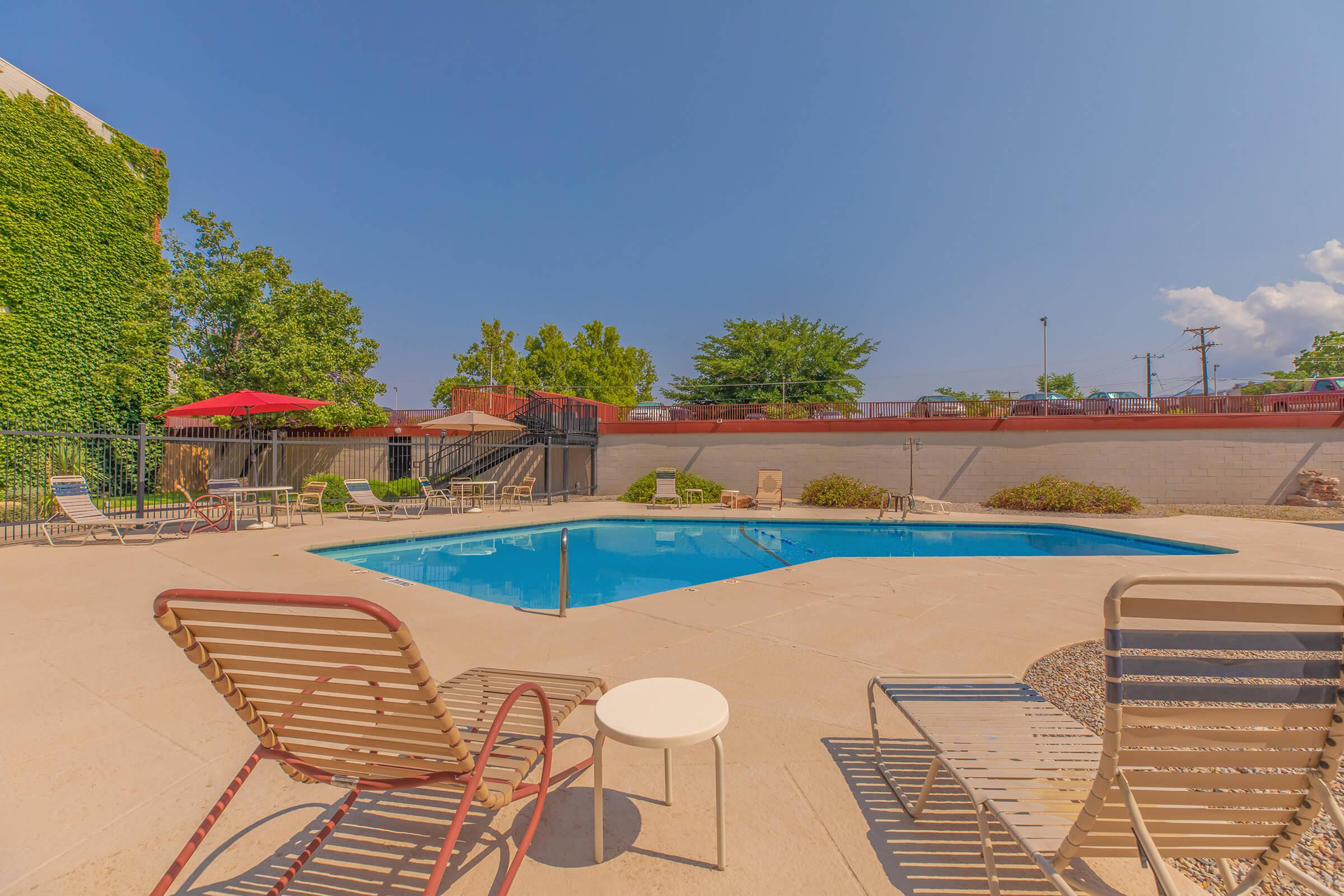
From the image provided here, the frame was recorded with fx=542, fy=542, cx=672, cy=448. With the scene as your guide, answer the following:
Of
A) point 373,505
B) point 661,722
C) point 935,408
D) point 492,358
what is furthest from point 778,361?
point 661,722

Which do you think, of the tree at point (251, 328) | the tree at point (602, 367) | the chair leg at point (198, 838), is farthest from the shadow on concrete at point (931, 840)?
the tree at point (602, 367)

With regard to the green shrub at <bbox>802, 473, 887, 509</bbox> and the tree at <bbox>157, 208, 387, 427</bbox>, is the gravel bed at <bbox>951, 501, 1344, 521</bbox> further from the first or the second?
the tree at <bbox>157, 208, 387, 427</bbox>

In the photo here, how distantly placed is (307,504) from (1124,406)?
2108 centimetres

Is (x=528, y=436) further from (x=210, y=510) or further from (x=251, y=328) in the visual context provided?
(x=251, y=328)

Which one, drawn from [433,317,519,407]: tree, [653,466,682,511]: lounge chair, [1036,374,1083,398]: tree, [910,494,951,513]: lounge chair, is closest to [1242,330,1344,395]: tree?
[1036,374,1083,398]: tree

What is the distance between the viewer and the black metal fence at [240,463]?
1262cm

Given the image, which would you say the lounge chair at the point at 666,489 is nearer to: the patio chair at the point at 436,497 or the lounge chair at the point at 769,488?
the lounge chair at the point at 769,488

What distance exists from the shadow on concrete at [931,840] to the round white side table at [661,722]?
0.62 metres

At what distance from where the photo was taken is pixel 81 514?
816cm

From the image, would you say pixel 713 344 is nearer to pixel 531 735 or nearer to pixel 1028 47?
pixel 1028 47

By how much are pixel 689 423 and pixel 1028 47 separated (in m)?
12.3

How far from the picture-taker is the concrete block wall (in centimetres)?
1378

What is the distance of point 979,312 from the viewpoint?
26.0 metres

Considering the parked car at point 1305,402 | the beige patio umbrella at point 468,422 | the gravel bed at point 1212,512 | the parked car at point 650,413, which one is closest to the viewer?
the gravel bed at point 1212,512
